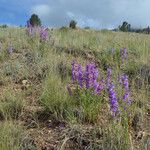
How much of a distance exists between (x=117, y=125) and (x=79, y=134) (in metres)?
0.44

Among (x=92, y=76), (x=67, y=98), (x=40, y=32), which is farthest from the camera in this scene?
(x=40, y=32)

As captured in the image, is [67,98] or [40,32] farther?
[40,32]

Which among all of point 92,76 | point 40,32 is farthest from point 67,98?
point 40,32

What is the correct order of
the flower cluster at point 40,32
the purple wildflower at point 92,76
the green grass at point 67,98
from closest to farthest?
the green grass at point 67,98 < the purple wildflower at point 92,76 < the flower cluster at point 40,32

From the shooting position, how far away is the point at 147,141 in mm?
3764

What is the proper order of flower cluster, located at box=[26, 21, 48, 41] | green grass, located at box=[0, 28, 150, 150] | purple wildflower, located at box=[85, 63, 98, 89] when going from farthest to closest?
flower cluster, located at box=[26, 21, 48, 41] → purple wildflower, located at box=[85, 63, 98, 89] → green grass, located at box=[0, 28, 150, 150]

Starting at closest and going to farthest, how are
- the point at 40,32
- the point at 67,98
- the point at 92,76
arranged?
the point at 92,76, the point at 67,98, the point at 40,32

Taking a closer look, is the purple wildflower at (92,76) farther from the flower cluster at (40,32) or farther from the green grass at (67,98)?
the flower cluster at (40,32)

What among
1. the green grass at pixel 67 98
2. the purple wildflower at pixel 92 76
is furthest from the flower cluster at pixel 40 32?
the purple wildflower at pixel 92 76

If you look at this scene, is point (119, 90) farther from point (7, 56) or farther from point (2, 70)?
point (7, 56)

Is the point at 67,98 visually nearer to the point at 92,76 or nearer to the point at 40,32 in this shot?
the point at 92,76

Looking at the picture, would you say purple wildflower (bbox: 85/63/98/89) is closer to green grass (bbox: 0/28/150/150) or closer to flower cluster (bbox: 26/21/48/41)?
green grass (bbox: 0/28/150/150)

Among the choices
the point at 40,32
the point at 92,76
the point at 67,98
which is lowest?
the point at 67,98

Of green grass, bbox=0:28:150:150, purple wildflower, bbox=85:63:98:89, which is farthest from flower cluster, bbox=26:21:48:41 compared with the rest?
purple wildflower, bbox=85:63:98:89
